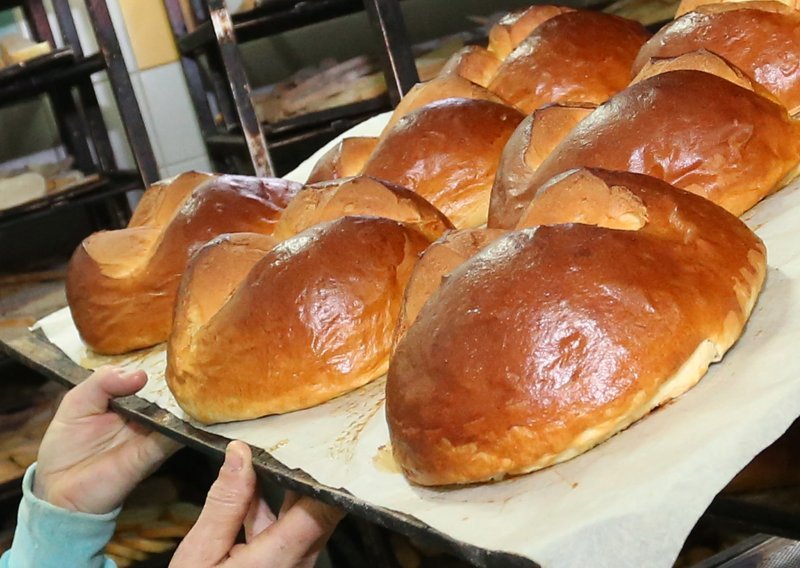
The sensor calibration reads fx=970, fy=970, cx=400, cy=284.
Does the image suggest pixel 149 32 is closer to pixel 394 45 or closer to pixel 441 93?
pixel 394 45

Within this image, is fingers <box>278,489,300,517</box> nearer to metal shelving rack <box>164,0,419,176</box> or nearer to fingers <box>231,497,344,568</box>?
fingers <box>231,497,344,568</box>

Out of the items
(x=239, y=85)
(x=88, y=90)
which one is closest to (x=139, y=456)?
(x=239, y=85)

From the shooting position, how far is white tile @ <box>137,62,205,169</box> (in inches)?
128

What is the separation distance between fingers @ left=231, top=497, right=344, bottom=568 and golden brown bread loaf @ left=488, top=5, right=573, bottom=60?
0.90 metres

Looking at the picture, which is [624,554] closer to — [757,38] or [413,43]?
[757,38]

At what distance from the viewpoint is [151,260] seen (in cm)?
156

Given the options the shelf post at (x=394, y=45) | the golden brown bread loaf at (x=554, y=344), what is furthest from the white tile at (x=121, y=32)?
the golden brown bread loaf at (x=554, y=344)

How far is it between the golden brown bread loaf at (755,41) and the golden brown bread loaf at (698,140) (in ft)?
0.35

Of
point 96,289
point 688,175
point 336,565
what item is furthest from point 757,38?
point 336,565

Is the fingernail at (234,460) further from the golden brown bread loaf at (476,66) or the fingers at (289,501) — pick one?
the golden brown bread loaf at (476,66)

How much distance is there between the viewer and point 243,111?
2.60 m

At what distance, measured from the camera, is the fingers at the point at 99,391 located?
52.5 inches

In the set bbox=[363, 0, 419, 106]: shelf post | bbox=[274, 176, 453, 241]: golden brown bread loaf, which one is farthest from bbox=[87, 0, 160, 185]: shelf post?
bbox=[274, 176, 453, 241]: golden brown bread loaf

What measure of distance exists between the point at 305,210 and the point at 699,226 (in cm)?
58
